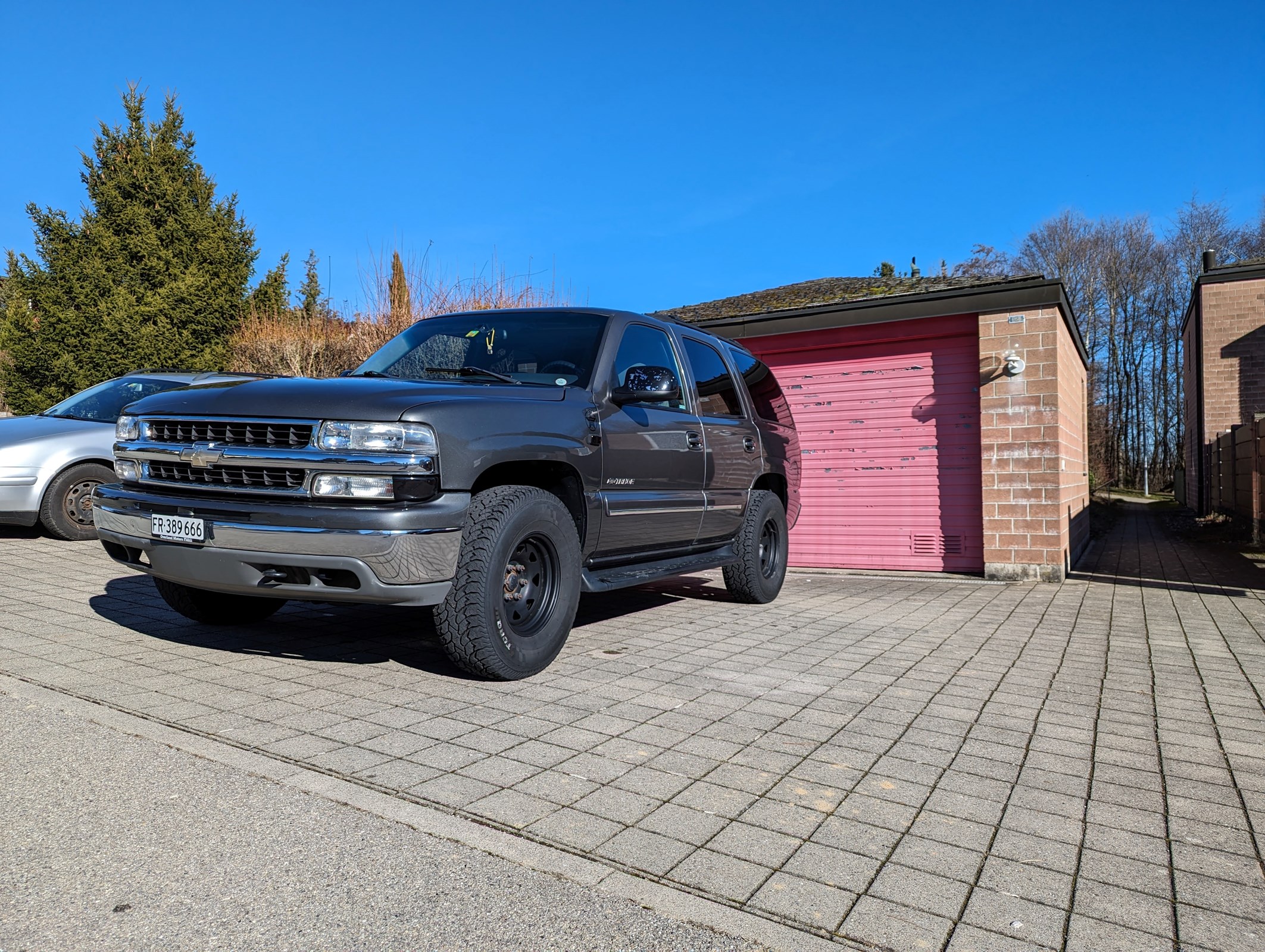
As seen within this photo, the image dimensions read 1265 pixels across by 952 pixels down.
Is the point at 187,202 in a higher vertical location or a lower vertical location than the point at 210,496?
higher

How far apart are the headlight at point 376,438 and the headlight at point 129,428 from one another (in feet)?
4.18

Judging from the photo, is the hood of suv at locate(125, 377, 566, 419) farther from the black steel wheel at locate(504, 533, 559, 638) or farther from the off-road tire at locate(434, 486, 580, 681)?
the black steel wheel at locate(504, 533, 559, 638)

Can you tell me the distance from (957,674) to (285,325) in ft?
44.6

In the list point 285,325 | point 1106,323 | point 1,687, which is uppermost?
point 1106,323

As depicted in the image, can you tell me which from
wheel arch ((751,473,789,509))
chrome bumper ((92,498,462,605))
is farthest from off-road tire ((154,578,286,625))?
wheel arch ((751,473,789,509))

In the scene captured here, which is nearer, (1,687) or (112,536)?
(1,687)

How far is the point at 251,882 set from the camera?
2.27 m

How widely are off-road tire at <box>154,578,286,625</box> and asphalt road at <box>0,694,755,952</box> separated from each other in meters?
2.15

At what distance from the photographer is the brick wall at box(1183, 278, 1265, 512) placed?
20031 millimetres

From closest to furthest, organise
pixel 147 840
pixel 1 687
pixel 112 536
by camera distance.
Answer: pixel 147 840
pixel 1 687
pixel 112 536

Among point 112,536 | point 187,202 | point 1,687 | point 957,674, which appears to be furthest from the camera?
point 187,202

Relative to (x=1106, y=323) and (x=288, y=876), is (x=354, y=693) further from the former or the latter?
(x=1106, y=323)

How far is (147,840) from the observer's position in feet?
8.14

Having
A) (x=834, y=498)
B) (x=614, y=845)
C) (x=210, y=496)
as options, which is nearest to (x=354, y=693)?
(x=210, y=496)
